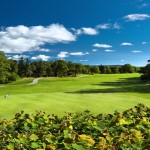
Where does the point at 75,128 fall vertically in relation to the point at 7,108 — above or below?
above

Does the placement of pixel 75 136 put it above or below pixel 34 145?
above

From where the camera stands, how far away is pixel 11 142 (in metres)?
4.80

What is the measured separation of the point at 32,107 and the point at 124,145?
59.9 feet

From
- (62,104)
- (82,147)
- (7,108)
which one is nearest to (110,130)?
(82,147)

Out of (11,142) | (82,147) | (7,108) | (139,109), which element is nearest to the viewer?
(82,147)

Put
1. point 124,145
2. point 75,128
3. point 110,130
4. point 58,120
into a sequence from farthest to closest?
point 58,120 < point 75,128 < point 110,130 < point 124,145

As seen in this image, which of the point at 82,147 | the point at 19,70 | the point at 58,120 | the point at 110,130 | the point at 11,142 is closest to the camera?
the point at 82,147

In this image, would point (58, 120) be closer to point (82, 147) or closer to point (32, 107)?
point (82, 147)

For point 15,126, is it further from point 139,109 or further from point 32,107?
point 32,107

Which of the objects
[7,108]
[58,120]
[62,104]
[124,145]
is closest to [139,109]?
[58,120]

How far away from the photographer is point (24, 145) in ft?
14.8

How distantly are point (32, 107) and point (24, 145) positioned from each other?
58.8 feet

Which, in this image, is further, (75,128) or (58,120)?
(58,120)

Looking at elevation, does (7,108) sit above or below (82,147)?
below
